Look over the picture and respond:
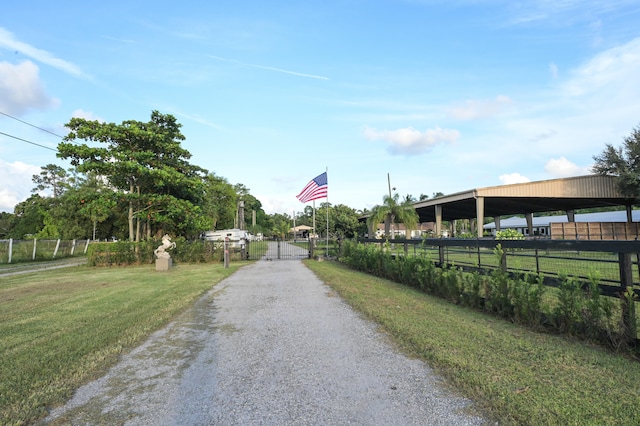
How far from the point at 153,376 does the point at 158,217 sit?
1795 centimetres

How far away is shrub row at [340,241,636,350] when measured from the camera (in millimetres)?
4211

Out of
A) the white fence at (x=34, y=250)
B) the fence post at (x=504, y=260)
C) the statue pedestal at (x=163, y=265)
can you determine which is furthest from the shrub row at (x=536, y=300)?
the white fence at (x=34, y=250)

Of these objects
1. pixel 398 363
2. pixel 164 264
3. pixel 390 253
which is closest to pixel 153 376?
pixel 398 363

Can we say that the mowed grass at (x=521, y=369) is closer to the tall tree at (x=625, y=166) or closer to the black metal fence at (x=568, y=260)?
the black metal fence at (x=568, y=260)

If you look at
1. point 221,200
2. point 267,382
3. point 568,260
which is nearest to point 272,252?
point 221,200

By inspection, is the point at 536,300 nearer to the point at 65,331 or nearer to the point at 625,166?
the point at 65,331

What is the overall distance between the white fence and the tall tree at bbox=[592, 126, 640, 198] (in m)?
36.9

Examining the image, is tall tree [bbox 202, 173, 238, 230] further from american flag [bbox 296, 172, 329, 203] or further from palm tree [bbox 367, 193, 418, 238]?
american flag [bbox 296, 172, 329, 203]

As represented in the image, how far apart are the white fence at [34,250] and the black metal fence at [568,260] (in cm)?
2267

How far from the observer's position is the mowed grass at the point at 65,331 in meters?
3.34

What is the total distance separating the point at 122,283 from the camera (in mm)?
11523

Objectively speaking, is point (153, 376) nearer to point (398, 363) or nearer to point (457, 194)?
point (398, 363)

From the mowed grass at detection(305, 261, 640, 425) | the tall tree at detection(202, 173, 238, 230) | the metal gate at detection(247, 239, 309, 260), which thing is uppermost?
the tall tree at detection(202, 173, 238, 230)

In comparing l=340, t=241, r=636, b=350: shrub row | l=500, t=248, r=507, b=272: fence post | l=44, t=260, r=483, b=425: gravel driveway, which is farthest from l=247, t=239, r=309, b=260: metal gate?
l=44, t=260, r=483, b=425: gravel driveway
